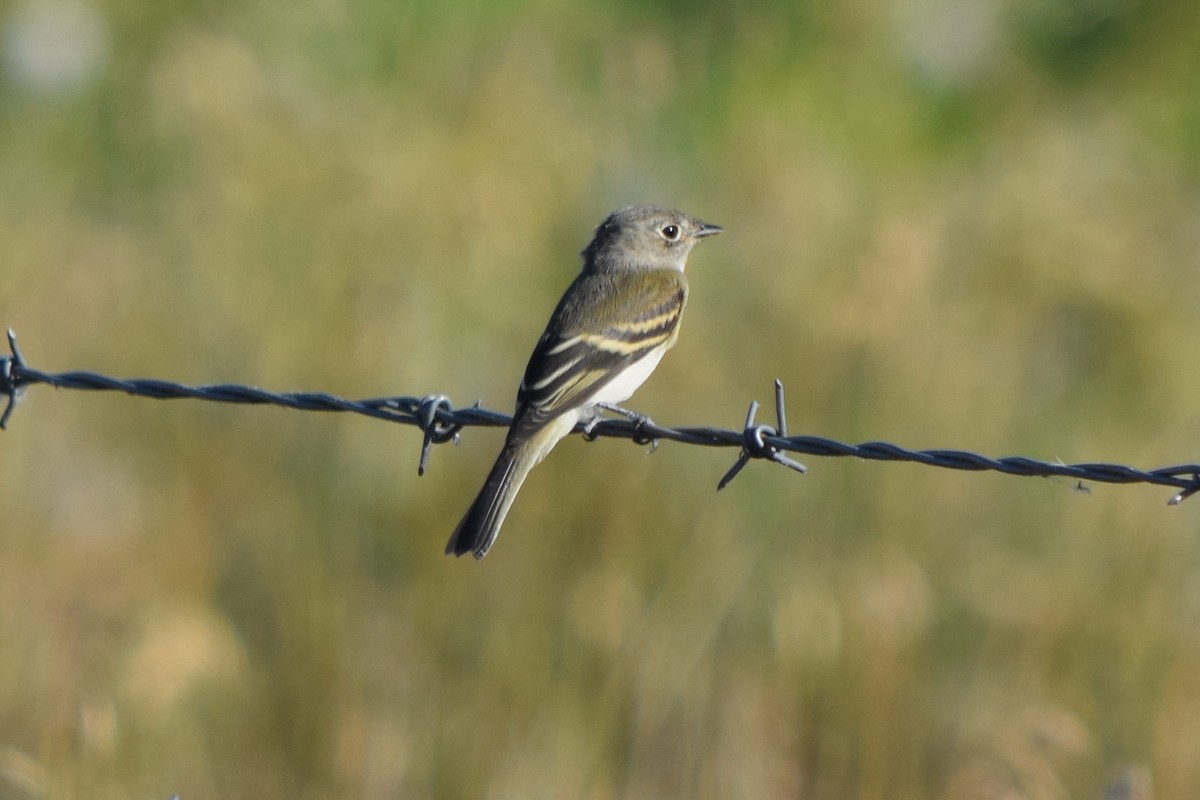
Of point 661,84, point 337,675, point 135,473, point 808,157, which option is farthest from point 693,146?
point 337,675

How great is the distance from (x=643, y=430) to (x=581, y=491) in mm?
1413

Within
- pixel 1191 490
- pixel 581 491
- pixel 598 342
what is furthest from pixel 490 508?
pixel 1191 490

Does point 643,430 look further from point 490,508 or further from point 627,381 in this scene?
point 627,381

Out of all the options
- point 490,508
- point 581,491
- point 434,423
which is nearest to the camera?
point 434,423

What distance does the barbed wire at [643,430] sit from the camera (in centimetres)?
382

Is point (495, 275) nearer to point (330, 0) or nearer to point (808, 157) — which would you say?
point (808, 157)

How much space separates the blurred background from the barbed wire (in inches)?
35.8

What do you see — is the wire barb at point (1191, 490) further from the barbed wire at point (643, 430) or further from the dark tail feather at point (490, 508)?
the dark tail feather at point (490, 508)

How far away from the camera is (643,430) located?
483 centimetres

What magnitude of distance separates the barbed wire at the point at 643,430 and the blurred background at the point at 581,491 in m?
0.91

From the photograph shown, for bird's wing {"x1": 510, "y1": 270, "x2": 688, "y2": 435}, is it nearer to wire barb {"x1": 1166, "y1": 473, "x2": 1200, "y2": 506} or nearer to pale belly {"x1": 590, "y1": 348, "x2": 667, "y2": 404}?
pale belly {"x1": 590, "y1": 348, "x2": 667, "y2": 404}

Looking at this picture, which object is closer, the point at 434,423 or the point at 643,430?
the point at 434,423

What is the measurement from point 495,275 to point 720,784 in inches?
96.0

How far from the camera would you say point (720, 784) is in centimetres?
578
